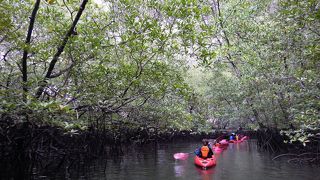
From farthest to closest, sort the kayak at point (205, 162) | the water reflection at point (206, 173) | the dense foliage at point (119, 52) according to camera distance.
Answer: the kayak at point (205, 162), the water reflection at point (206, 173), the dense foliage at point (119, 52)

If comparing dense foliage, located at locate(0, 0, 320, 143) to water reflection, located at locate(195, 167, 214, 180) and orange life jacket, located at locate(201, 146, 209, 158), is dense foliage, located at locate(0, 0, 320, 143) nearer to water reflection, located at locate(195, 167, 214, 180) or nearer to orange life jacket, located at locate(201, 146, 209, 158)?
orange life jacket, located at locate(201, 146, 209, 158)

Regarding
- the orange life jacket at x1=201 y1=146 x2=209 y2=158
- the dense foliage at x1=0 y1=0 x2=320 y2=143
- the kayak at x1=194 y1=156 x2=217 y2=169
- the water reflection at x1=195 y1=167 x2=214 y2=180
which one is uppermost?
the dense foliage at x1=0 y1=0 x2=320 y2=143

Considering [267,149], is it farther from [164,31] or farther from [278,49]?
[164,31]

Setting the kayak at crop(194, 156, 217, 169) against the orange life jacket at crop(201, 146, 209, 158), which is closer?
the kayak at crop(194, 156, 217, 169)

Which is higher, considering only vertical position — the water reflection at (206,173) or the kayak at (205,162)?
the kayak at (205,162)

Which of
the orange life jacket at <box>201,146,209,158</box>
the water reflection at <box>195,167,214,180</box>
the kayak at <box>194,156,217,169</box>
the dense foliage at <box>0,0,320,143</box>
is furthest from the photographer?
the orange life jacket at <box>201,146,209,158</box>

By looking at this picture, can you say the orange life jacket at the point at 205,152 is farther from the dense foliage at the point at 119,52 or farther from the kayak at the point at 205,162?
the dense foliage at the point at 119,52

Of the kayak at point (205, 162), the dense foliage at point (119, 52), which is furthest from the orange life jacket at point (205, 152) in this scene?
the dense foliage at point (119, 52)

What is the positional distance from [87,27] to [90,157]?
4.16 m

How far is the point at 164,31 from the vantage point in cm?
729

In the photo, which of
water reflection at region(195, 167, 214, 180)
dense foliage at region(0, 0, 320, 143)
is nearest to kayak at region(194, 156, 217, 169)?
water reflection at region(195, 167, 214, 180)

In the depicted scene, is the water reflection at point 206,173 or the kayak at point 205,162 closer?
the water reflection at point 206,173

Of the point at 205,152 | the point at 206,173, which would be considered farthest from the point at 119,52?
the point at 206,173

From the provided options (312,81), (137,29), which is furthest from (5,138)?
(312,81)
